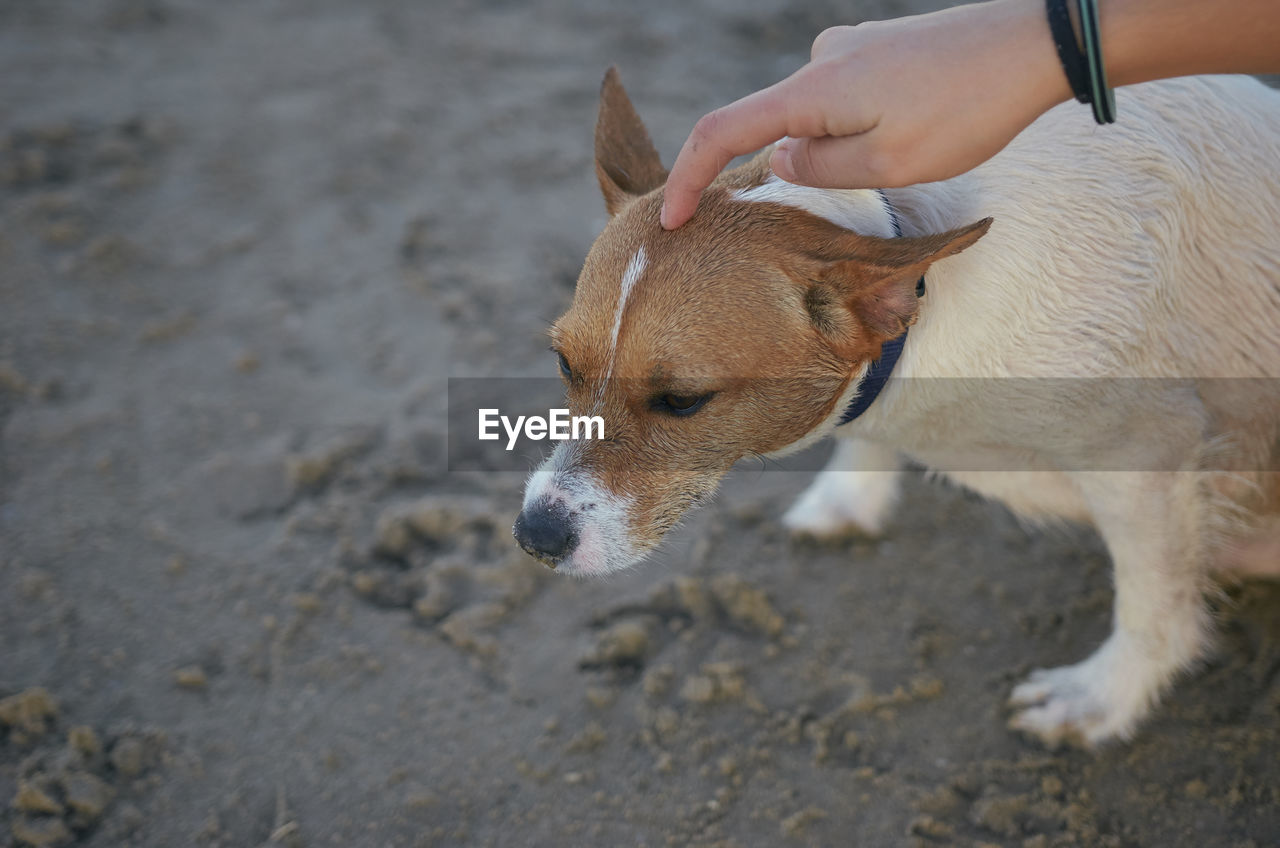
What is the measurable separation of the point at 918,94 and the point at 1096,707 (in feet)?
6.45

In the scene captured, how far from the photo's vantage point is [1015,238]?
7.11 ft

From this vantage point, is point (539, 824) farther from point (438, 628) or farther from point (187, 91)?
point (187, 91)

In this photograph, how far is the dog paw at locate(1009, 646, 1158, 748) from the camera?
265 centimetres

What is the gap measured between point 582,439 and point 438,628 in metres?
1.11

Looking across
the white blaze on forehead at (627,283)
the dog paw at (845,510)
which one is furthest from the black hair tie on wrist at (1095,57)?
the dog paw at (845,510)

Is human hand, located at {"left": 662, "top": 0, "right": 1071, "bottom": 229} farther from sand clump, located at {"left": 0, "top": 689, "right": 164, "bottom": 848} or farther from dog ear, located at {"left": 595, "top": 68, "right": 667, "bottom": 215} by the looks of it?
sand clump, located at {"left": 0, "top": 689, "right": 164, "bottom": 848}

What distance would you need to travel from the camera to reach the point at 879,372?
227 centimetres

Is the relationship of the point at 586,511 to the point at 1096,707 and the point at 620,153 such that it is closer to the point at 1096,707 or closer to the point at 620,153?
the point at 620,153

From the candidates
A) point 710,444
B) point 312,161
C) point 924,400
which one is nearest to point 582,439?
point 710,444

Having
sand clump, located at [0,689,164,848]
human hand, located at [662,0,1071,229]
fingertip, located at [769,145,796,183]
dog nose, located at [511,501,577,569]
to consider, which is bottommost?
sand clump, located at [0,689,164,848]

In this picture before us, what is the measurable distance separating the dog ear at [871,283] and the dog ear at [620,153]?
661mm

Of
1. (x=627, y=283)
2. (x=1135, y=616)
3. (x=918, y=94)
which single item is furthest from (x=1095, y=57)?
(x=1135, y=616)

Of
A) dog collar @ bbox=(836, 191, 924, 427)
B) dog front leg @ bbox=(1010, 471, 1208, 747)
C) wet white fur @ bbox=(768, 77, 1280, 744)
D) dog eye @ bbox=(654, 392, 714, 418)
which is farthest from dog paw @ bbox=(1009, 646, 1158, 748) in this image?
dog eye @ bbox=(654, 392, 714, 418)

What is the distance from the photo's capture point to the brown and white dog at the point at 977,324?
6.83ft
